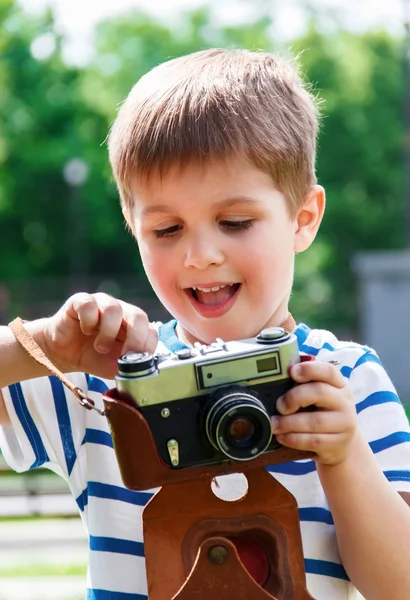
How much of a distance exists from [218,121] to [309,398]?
58cm

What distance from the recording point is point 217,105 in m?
1.99

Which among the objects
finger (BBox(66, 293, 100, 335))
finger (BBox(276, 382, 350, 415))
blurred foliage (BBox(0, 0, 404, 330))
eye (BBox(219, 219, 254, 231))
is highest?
blurred foliage (BBox(0, 0, 404, 330))

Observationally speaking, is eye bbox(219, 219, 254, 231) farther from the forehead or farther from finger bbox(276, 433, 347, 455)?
finger bbox(276, 433, 347, 455)

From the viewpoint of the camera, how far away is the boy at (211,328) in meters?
1.81

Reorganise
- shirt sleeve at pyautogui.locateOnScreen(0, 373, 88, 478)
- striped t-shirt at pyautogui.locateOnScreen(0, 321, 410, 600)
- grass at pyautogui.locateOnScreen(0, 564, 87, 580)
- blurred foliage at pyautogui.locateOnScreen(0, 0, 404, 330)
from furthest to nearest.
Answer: blurred foliage at pyautogui.locateOnScreen(0, 0, 404, 330) → grass at pyautogui.locateOnScreen(0, 564, 87, 580) → shirt sleeve at pyautogui.locateOnScreen(0, 373, 88, 478) → striped t-shirt at pyautogui.locateOnScreen(0, 321, 410, 600)

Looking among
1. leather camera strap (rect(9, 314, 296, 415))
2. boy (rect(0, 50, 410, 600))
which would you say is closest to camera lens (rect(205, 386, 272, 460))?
boy (rect(0, 50, 410, 600))

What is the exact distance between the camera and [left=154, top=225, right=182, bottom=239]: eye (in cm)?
195

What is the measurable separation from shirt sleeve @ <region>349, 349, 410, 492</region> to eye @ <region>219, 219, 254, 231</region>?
350 mm

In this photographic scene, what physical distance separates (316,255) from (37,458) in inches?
1299

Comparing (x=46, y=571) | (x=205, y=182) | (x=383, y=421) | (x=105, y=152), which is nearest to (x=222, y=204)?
(x=205, y=182)

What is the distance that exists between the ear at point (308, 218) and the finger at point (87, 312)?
0.48m

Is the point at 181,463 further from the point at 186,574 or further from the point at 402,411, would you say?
the point at 402,411

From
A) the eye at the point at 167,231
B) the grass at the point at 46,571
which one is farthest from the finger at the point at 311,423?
the grass at the point at 46,571

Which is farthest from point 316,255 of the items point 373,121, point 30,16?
point 30,16
